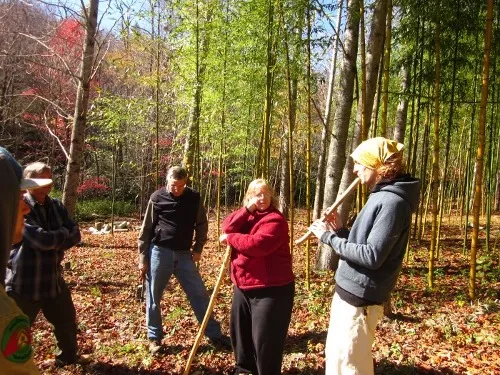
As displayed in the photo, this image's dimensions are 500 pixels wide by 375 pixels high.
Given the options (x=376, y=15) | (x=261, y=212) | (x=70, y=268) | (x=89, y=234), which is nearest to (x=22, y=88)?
(x=89, y=234)

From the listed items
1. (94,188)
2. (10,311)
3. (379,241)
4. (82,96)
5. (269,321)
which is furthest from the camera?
(94,188)

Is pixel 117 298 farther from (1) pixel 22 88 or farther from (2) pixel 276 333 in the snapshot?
(1) pixel 22 88

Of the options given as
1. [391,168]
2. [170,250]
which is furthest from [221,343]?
[391,168]

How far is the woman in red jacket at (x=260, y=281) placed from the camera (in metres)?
2.69

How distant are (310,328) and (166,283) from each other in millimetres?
1572

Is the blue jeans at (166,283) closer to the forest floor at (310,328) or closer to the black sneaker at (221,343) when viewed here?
the black sneaker at (221,343)

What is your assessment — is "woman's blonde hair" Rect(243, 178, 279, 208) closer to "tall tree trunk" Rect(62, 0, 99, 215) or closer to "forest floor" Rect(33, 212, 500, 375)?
"forest floor" Rect(33, 212, 500, 375)

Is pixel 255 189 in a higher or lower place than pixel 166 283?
higher

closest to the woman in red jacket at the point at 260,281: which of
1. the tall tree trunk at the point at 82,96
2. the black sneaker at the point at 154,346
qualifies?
the black sneaker at the point at 154,346

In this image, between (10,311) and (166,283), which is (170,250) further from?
(10,311)

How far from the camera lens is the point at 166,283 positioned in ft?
12.2

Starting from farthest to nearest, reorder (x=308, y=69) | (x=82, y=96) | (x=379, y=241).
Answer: (x=82, y=96) < (x=308, y=69) < (x=379, y=241)

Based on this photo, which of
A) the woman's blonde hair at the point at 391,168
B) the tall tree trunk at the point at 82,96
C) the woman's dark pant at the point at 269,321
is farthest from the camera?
the tall tree trunk at the point at 82,96

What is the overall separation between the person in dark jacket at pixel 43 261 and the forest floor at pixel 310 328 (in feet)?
1.79
